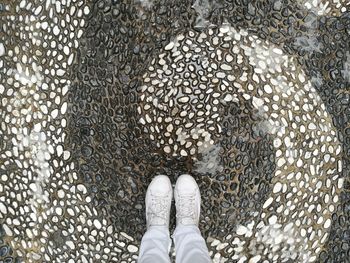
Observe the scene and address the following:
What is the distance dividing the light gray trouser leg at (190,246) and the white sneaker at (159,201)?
0.06 m

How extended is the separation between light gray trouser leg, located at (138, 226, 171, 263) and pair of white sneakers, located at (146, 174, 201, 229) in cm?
3

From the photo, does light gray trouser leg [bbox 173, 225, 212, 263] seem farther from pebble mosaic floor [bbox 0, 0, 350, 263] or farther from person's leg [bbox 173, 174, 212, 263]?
pebble mosaic floor [bbox 0, 0, 350, 263]

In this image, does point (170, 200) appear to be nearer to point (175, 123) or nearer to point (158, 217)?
point (158, 217)

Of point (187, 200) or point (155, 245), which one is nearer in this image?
point (155, 245)

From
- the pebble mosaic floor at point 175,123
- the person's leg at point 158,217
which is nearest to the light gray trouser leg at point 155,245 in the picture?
the person's leg at point 158,217

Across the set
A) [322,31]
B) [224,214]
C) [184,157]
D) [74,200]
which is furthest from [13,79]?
[322,31]

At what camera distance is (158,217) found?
1.47 metres

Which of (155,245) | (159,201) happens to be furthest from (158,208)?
(155,245)

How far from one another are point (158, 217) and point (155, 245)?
0.13 m

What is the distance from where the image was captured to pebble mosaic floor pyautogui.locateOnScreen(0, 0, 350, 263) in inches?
57.6

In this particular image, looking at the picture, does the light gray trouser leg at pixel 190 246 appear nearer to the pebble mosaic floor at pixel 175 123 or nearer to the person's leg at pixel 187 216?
the person's leg at pixel 187 216

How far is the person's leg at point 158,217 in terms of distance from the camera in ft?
4.44

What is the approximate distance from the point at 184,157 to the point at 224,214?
223 mm

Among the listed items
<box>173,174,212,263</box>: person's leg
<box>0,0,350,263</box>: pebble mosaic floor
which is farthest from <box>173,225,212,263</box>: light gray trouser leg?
<box>0,0,350,263</box>: pebble mosaic floor
